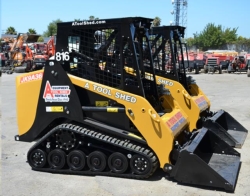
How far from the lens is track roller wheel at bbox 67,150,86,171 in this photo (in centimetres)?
557

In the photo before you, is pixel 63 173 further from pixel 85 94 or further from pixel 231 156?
pixel 231 156

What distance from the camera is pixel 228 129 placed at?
8445mm

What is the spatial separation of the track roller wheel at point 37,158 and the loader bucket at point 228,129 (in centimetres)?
339

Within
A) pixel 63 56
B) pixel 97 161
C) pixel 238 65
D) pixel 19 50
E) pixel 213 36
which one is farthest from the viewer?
pixel 213 36

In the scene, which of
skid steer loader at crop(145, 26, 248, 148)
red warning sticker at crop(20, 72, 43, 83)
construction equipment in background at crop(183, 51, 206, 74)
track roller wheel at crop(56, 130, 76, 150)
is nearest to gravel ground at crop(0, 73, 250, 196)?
track roller wheel at crop(56, 130, 76, 150)

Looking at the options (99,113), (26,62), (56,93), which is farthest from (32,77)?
(26,62)

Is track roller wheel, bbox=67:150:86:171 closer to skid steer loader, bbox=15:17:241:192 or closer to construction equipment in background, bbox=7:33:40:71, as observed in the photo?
skid steer loader, bbox=15:17:241:192

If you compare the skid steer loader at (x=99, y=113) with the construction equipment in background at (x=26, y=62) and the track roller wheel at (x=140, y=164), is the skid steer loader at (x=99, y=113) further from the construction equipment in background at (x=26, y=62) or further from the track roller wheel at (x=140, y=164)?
the construction equipment in background at (x=26, y=62)

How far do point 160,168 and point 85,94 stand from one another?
1.72m

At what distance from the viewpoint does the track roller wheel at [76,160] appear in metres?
5.57

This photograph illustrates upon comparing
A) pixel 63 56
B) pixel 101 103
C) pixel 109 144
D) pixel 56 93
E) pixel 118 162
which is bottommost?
pixel 118 162

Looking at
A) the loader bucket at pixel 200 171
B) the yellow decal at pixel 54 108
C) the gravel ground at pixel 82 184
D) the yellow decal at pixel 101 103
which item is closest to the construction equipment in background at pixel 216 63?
the gravel ground at pixel 82 184

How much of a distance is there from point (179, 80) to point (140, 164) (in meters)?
4.10

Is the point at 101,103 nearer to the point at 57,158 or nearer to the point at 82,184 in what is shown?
the point at 57,158
